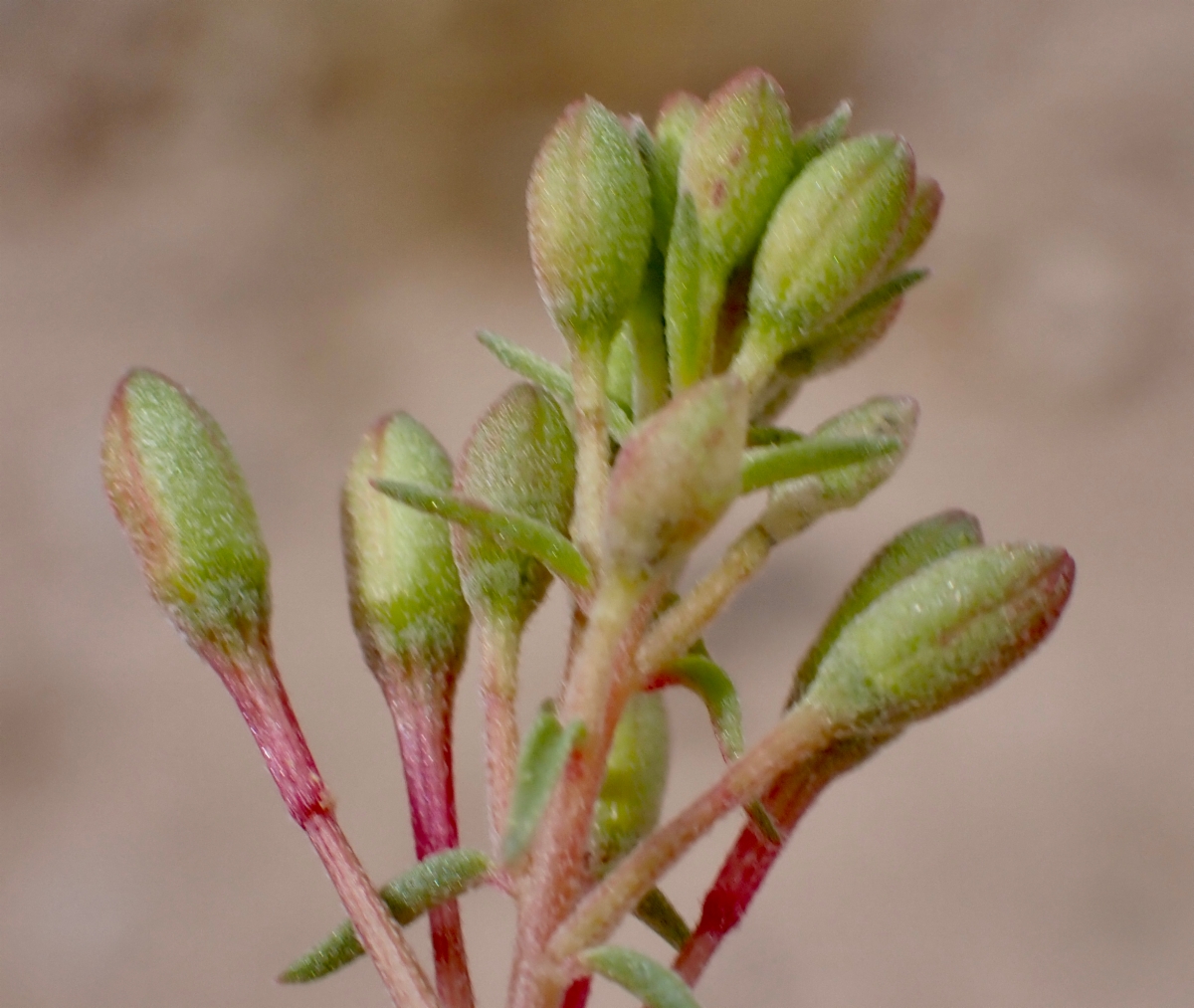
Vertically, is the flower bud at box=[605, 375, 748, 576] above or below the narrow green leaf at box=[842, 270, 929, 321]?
below

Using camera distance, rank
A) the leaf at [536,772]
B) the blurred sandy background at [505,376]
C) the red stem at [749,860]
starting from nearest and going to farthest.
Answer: the leaf at [536,772], the red stem at [749,860], the blurred sandy background at [505,376]

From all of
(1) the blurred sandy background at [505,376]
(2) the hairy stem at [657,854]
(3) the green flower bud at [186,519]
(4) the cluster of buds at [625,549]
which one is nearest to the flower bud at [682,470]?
(4) the cluster of buds at [625,549]

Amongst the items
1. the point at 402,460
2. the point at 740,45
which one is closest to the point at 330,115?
the point at 740,45

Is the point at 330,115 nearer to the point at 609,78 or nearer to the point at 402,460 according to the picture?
the point at 609,78

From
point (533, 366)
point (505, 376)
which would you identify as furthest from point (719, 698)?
point (505, 376)

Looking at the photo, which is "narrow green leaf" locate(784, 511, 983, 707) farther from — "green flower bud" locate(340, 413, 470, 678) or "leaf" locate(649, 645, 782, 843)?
"green flower bud" locate(340, 413, 470, 678)

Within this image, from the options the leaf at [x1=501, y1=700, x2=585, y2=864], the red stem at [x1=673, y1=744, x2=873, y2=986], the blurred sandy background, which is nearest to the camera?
the leaf at [x1=501, y1=700, x2=585, y2=864]

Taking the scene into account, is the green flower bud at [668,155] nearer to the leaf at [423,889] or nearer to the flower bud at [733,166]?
the flower bud at [733,166]

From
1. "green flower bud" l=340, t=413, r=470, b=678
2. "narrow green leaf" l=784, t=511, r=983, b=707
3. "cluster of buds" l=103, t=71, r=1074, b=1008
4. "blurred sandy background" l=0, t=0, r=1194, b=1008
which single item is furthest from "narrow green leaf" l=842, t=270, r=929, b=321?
"blurred sandy background" l=0, t=0, r=1194, b=1008
